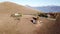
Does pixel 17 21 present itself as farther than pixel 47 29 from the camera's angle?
Yes

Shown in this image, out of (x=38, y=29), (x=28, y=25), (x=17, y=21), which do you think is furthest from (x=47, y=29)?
(x=17, y=21)

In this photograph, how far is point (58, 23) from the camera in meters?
12.7

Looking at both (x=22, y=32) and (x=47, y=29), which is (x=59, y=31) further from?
(x=22, y=32)

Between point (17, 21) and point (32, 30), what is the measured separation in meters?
2.25

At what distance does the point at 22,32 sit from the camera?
40.1ft

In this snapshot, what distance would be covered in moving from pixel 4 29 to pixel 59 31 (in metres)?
4.00

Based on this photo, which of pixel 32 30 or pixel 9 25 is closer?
pixel 32 30

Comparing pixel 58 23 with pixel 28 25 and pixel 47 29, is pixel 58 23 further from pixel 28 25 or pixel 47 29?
pixel 28 25

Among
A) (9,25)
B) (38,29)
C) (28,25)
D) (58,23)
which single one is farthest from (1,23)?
(58,23)

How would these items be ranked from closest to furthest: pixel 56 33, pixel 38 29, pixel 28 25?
pixel 56 33
pixel 38 29
pixel 28 25

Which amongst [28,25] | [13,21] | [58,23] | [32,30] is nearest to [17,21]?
[13,21]

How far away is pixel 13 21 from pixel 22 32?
231cm

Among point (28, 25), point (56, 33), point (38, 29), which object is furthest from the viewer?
point (28, 25)

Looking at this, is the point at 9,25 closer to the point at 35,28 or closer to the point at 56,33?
the point at 35,28
